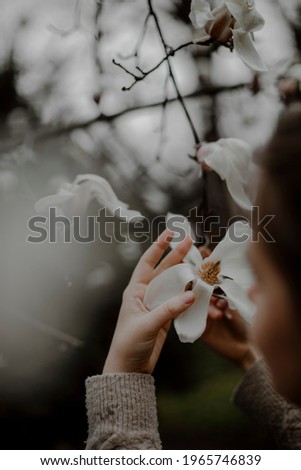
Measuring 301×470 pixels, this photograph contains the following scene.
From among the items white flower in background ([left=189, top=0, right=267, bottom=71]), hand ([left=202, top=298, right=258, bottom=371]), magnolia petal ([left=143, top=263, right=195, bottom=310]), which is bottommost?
hand ([left=202, top=298, right=258, bottom=371])

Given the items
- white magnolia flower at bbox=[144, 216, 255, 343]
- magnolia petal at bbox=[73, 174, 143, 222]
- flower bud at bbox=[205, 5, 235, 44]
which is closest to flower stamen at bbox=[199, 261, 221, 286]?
white magnolia flower at bbox=[144, 216, 255, 343]

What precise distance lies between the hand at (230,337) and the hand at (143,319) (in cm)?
7

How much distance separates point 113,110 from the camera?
28.6 inches

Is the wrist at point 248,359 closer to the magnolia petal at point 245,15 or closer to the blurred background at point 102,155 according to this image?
the blurred background at point 102,155

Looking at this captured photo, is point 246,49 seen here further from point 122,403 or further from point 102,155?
point 122,403

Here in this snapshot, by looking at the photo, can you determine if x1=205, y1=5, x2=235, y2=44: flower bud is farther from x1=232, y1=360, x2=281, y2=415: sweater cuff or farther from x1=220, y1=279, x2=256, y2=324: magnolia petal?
x1=232, y1=360, x2=281, y2=415: sweater cuff

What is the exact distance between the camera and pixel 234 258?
60 cm

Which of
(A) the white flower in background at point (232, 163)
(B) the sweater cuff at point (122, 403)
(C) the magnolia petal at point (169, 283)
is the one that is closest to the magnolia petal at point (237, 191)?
(A) the white flower in background at point (232, 163)

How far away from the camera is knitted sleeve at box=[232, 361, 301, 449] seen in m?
0.68

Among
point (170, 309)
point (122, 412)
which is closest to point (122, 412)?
point (122, 412)

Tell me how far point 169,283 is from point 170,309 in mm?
38

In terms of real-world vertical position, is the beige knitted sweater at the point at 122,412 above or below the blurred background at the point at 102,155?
below

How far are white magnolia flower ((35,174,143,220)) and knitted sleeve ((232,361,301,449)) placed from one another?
0.27 m

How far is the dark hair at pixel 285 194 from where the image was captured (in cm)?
49
